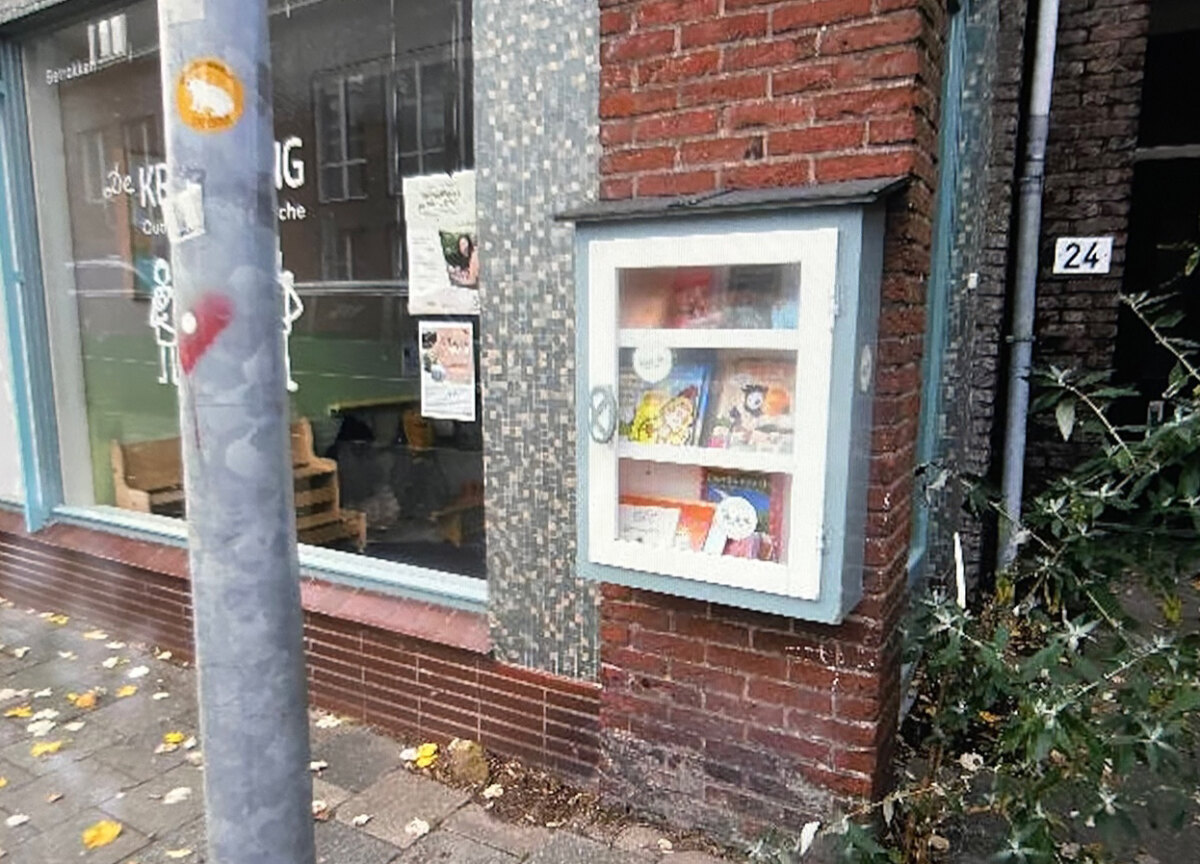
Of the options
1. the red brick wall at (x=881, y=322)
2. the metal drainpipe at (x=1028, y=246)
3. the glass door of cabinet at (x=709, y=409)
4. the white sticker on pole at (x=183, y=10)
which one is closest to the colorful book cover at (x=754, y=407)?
the glass door of cabinet at (x=709, y=409)

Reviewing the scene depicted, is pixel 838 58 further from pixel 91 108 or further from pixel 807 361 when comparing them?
pixel 91 108

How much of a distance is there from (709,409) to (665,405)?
0.13m

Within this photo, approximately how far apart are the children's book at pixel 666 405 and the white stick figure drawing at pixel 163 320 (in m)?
2.98

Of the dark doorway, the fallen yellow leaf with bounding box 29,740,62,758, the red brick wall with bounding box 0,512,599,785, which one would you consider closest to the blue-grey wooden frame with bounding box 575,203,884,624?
the red brick wall with bounding box 0,512,599,785

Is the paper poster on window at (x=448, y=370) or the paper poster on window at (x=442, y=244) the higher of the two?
the paper poster on window at (x=442, y=244)

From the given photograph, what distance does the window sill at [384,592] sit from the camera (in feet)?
10.7

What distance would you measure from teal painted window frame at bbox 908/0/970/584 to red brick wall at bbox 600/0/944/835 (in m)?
0.75

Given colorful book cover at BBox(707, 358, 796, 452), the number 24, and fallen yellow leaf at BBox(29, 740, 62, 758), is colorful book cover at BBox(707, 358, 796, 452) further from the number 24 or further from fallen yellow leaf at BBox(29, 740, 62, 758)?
the number 24

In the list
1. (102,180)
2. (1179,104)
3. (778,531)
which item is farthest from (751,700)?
(1179,104)

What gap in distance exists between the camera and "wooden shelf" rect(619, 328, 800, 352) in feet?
7.28

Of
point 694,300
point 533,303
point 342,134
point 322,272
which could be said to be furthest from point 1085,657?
point 342,134

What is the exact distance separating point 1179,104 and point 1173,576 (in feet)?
17.5

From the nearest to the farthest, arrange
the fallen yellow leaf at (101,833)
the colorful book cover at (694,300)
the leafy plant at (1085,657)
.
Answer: the leafy plant at (1085,657) → the colorful book cover at (694,300) → the fallen yellow leaf at (101,833)

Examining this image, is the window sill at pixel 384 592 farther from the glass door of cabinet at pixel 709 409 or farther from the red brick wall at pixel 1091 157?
the red brick wall at pixel 1091 157
